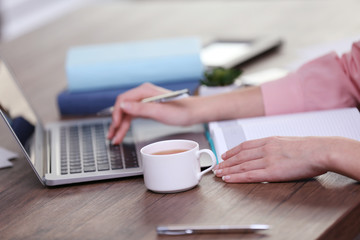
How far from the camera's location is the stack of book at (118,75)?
1631mm

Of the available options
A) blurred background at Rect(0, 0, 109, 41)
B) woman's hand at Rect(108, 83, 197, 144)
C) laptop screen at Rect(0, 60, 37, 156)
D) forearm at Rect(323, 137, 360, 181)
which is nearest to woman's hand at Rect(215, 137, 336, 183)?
forearm at Rect(323, 137, 360, 181)

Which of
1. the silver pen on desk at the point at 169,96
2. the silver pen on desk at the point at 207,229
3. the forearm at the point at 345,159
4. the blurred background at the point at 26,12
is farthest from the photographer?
the blurred background at the point at 26,12

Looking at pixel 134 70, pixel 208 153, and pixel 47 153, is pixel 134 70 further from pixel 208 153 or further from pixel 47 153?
pixel 208 153

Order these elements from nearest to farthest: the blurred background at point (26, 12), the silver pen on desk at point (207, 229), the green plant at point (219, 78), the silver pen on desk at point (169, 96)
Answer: the silver pen on desk at point (207, 229) → the silver pen on desk at point (169, 96) → the green plant at point (219, 78) → the blurred background at point (26, 12)

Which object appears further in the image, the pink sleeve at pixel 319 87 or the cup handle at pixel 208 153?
the pink sleeve at pixel 319 87

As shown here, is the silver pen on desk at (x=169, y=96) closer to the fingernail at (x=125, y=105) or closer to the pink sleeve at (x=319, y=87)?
the fingernail at (x=125, y=105)

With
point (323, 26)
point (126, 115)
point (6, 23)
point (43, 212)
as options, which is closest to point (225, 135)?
point (126, 115)

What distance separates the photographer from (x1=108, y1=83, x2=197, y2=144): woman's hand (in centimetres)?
137

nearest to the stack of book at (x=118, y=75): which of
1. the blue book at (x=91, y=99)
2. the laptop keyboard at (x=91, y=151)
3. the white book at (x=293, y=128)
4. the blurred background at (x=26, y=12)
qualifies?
the blue book at (x=91, y=99)

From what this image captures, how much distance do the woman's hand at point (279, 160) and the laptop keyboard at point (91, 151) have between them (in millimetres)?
211

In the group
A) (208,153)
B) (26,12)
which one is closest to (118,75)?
(208,153)

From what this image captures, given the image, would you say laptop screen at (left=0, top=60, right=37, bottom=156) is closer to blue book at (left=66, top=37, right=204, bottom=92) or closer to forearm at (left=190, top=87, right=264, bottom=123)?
blue book at (left=66, top=37, right=204, bottom=92)

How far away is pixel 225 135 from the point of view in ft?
4.07

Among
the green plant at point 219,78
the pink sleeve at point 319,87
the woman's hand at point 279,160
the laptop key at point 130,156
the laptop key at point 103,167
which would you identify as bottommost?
the pink sleeve at point 319,87
